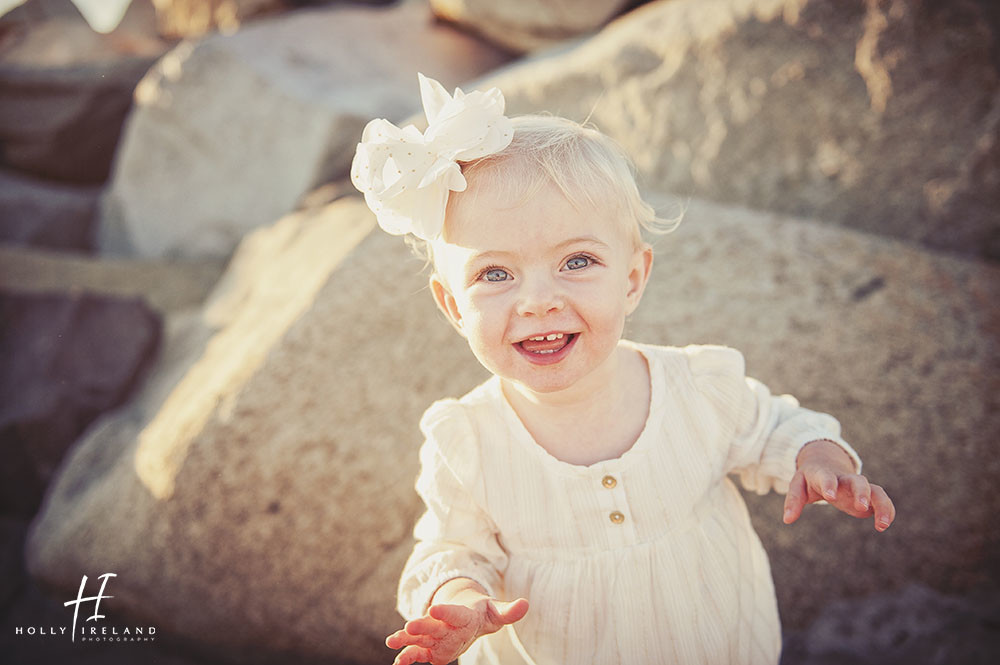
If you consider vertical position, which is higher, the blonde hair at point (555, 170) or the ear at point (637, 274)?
the blonde hair at point (555, 170)

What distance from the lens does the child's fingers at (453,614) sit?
1.18m

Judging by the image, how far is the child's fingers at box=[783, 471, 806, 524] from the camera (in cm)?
126

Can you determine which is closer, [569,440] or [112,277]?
[569,440]

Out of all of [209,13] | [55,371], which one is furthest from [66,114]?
[55,371]

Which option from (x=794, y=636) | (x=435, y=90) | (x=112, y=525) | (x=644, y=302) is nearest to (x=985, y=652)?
(x=794, y=636)

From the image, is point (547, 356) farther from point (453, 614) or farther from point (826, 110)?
point (826, 110)

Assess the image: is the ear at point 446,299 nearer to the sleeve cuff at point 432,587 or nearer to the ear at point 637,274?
the ear at point 637,274

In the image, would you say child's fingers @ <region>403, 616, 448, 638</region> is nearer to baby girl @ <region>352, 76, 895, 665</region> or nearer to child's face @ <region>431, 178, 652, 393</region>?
baby girl @ <region>352, 76, 895, 665</region>

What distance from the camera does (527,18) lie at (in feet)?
14.3

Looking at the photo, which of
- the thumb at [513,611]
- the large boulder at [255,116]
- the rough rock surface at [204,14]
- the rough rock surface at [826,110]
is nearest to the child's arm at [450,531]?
the thumb at [513,611]

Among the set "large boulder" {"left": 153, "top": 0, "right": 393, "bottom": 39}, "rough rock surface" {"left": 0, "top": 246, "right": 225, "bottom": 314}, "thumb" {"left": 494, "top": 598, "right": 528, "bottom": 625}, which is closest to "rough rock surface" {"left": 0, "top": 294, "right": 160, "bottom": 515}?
"rough rock surface" {"left": 0, "top": 246, "right": 225, "bottom": 314}

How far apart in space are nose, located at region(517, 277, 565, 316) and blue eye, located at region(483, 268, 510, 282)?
47 millimetres

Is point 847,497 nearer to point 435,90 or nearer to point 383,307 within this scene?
point 435,90

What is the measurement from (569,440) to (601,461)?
0.08 m
